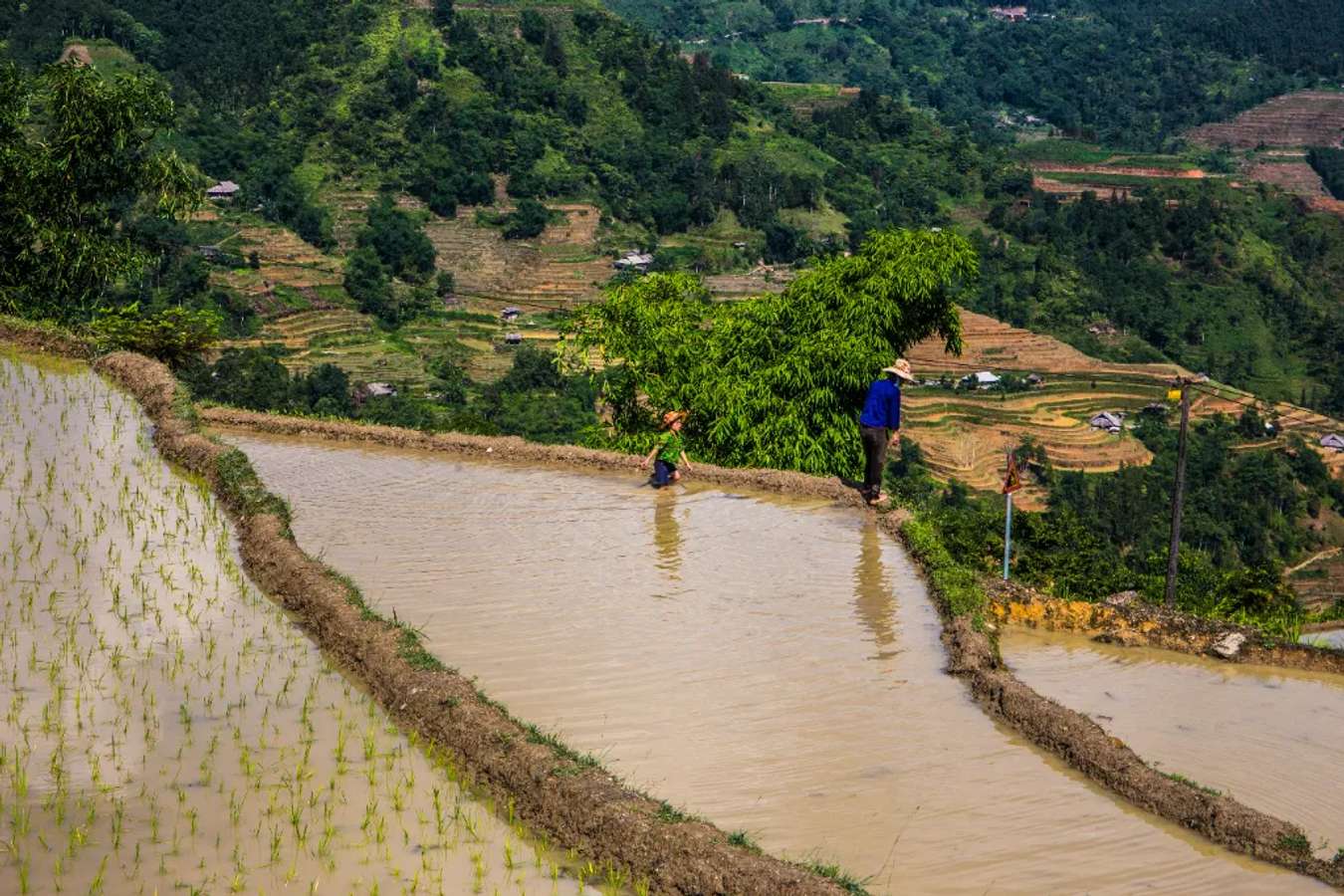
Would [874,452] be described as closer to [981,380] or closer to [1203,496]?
[1203,496]

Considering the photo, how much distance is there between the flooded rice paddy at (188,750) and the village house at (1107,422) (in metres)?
76.4

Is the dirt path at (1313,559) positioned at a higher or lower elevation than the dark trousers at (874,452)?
lower

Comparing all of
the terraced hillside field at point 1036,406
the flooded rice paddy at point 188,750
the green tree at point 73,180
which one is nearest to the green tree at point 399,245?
the terraced hillside field at point 1036,406

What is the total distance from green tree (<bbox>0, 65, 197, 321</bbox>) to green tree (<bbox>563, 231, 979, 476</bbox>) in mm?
8300

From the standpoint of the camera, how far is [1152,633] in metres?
11.5

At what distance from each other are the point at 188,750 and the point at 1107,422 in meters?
80.6

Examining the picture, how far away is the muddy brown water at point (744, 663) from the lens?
7641 mm

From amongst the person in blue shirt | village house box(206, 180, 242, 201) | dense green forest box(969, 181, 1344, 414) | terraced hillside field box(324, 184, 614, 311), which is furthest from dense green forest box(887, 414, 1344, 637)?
village house box(206, 180, 242, 201)

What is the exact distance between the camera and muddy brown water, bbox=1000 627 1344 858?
28.5ft

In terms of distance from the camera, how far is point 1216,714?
10023 mm

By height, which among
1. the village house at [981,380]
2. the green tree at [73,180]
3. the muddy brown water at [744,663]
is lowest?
the village house at [981,380]

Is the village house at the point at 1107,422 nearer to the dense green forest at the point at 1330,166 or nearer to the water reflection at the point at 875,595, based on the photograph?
the water reflection at the point at 875,595

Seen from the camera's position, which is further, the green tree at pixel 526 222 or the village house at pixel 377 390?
the green tree at pixel 526 222

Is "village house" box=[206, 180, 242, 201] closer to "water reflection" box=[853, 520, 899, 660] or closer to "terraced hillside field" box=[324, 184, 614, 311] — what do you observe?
"terraced hillside field" box=[324, 184, 614, 311]
